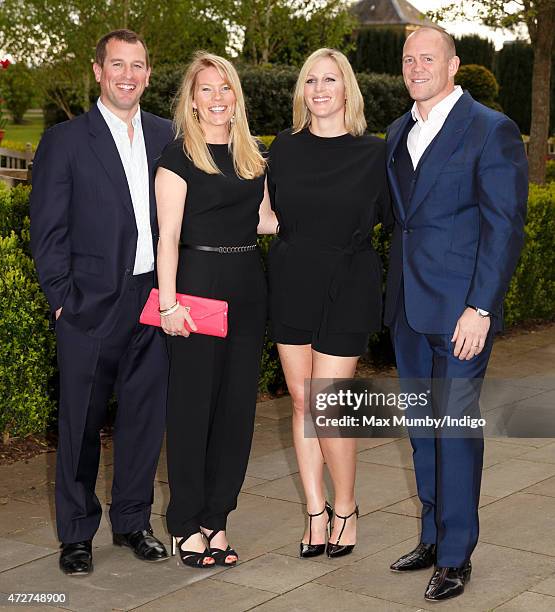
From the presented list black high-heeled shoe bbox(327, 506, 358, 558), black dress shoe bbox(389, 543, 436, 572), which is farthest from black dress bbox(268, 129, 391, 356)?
black dress shoe bbox(389, 543, 436, 572)

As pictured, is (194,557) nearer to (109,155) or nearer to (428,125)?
(109,155)

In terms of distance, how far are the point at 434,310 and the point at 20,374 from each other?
117 inches

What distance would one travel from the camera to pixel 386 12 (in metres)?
64.9

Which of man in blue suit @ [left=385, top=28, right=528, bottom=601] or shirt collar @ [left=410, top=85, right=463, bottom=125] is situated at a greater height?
shirt collar @ [left=410, top=85, right=463, bottom=125]

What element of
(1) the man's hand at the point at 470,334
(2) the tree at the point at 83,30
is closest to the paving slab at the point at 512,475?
(1) the man's hand at the point at 470,334

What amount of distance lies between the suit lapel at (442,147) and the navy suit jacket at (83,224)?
1.23 m

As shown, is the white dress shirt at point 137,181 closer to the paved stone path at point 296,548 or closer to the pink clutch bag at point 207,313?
the pink clutch bag at point 207,313

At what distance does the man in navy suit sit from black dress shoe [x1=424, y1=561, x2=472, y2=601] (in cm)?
118

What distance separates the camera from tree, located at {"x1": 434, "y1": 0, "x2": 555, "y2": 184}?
46.6ft

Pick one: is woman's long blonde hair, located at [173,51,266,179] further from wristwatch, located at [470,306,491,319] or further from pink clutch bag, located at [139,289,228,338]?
wristwatch, located at [470,306,491,319]

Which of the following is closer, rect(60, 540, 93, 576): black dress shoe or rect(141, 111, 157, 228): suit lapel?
rect(60, 540, 93, 576): black dress shoe

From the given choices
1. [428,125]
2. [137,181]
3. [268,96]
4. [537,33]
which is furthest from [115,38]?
[268,96]

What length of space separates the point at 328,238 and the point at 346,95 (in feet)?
1.97

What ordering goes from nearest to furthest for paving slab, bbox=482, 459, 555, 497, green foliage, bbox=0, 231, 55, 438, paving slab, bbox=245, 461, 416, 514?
paving slab, bbox=245, 461, 416, 514
paving slab, bbox=482, 459, 555, 497
green foliage, bbox=0, 231, 55, 438
